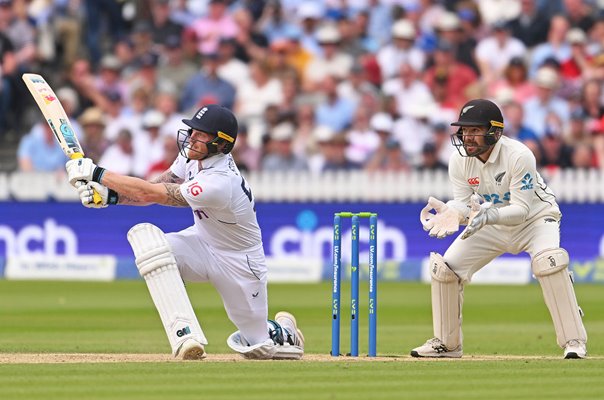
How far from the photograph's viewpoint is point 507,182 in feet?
28.3

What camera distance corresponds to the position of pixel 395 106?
683 inches

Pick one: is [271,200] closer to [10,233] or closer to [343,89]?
[343,89]

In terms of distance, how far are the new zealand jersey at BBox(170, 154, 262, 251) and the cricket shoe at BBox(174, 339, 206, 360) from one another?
709mm

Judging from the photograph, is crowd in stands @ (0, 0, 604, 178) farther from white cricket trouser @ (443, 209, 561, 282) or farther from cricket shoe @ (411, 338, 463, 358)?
cricket shoe @ (411, 338, 463, 358)

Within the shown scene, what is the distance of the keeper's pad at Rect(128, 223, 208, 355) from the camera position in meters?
8.06

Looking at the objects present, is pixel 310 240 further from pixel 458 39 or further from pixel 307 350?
pixel 307 350

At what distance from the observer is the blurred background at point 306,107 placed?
54.2 feet

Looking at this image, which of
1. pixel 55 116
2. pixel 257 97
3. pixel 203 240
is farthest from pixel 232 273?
pixel 257 97

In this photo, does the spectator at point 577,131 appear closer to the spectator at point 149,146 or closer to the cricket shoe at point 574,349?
the spectator at point 149,146

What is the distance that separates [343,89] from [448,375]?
10307 mm

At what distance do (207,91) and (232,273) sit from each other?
A: 30.9 feet

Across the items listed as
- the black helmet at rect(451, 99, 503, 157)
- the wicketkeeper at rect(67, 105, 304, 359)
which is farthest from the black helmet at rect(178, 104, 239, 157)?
the black helmet at rect(451, 99, 503, 157)

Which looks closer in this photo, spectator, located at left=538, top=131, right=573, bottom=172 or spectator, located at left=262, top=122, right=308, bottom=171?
spectator, located at left=538, top=131, right=573, bottom=172

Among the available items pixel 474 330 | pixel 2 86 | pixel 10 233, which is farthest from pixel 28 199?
pixel 474 330
